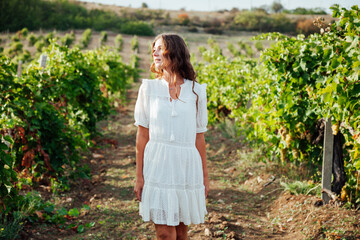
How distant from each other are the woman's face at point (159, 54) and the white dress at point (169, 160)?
11 centimetres

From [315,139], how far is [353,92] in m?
1.34

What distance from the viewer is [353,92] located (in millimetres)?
2658

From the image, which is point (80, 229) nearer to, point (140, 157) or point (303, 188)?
point (140, 157)

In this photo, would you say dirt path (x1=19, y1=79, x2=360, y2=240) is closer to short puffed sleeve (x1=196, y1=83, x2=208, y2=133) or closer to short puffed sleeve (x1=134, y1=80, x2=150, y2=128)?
short puffed sleeve (x1=196, y1=83, x2=208, y2=133)

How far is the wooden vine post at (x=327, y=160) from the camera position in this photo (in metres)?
3.52

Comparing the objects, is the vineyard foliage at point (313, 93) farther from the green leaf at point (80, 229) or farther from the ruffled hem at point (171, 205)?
the green leaf at point (80, 229)

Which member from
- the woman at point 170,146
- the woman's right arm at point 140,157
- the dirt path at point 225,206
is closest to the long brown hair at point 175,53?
the woman at point 170,146

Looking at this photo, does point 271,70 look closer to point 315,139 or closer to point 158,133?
point 315,139

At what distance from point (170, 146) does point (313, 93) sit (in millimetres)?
2010

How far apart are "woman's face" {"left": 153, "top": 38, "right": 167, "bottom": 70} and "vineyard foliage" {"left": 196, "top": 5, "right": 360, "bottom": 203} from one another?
127 cm

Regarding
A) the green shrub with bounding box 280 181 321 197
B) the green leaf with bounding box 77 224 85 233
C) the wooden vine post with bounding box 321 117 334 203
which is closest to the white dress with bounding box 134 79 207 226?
the green leaf with bounding box 77 224 85 233

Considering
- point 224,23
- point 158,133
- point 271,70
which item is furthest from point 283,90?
point 224,23

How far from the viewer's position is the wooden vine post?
352cm

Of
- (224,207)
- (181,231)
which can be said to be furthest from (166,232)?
(224,207)
